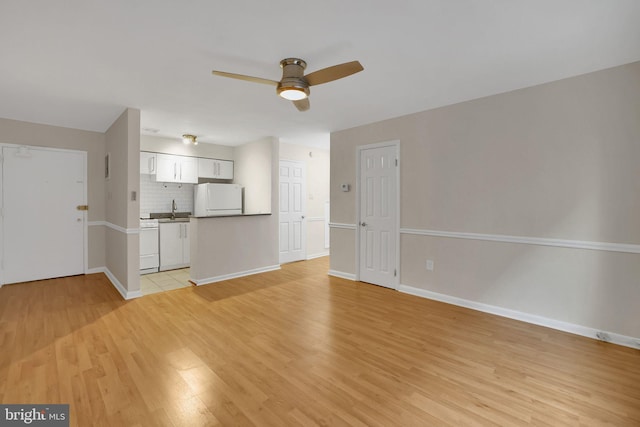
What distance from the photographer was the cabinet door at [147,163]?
5234 mm

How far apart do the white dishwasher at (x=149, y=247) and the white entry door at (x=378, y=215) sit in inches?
142

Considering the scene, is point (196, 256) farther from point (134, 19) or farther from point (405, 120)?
point (405, 120)

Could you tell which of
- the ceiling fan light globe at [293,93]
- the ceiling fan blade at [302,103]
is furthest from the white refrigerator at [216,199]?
the ceiling fan light globe at [293,93]

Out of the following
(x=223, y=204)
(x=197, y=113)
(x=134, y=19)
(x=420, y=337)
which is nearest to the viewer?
(x=134, y=19)

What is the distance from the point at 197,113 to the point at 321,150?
127 inches

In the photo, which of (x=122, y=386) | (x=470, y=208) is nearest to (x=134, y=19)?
(x=122, y=386)

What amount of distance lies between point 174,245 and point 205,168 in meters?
1.67

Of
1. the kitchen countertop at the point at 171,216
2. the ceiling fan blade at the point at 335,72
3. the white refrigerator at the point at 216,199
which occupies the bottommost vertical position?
the kitchen countertop at the point at 171,216

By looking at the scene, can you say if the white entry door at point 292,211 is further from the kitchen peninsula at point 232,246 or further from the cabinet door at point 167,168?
the cabinet door at point 167,168

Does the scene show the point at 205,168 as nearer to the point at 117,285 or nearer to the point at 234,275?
the point at 234,275

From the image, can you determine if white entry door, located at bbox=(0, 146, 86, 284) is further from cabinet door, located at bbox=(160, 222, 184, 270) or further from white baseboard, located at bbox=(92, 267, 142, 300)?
cabinet door, located at bbox=(160, 222, 184, 270)

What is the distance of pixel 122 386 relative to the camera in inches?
78.5

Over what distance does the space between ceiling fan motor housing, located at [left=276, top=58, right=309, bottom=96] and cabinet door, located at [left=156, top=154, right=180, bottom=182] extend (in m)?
3.98

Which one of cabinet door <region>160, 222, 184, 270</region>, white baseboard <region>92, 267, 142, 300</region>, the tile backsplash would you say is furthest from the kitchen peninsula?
the tile backsplash
